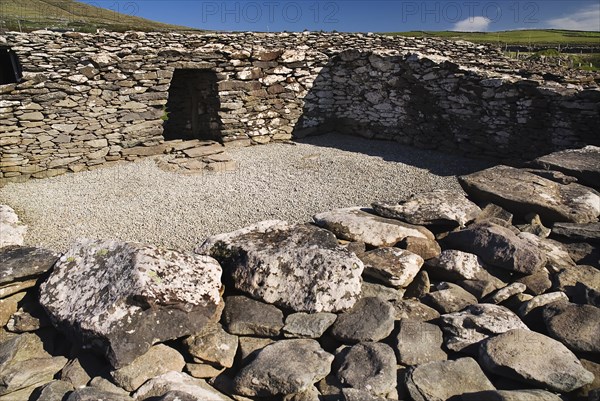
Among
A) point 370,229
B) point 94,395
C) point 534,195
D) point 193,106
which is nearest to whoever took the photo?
point 94,395

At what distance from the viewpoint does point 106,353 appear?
3.00 m

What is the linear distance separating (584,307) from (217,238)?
3.08 metres

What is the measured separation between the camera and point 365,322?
3.33 meters

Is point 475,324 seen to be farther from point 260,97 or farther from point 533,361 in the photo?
point 260,97

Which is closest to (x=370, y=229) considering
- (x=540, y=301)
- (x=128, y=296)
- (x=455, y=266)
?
(x=455, y=266)

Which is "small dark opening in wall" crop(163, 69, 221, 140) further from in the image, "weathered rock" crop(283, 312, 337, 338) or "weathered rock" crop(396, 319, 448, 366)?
"weathered rock" crop(396, 319, 448, 366)

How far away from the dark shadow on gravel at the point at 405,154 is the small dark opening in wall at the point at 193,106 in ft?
8.67

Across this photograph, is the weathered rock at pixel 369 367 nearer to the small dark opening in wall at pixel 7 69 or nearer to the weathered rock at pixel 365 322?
the weathered rock at pixel 365 322

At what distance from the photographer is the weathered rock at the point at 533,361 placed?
107 inches

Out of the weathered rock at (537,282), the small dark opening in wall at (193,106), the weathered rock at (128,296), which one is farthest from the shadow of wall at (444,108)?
the weathered rock at (128,296)

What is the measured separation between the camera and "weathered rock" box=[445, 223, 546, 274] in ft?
12.7

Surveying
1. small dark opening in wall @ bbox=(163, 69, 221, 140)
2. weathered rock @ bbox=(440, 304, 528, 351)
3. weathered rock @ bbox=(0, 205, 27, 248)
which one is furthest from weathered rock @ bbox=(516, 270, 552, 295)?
small dark opening in wall @ bbox=(163, 69, 221, 140)

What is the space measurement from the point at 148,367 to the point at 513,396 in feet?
7.70

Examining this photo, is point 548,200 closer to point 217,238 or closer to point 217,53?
point 217,238
